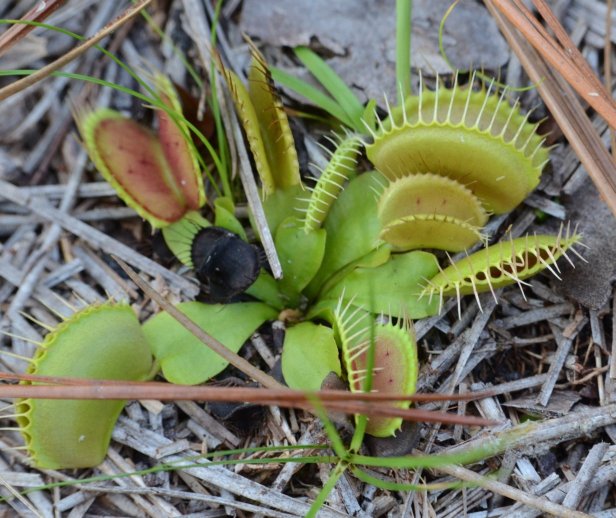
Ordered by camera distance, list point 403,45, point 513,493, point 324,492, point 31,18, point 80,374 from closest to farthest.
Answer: point 324,492
point 513,493
point 80,374
point 31,18
point 403,45

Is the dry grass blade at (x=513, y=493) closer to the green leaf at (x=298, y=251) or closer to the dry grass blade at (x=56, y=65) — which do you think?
the green leaf at (x=298, y=251)

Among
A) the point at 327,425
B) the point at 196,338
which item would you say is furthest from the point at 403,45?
the point at 327,425

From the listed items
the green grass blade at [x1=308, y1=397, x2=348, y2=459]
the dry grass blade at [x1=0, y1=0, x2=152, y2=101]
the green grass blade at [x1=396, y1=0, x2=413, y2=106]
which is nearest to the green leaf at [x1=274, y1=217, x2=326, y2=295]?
the green grass blade at [x1=396, y1=0, x2=413, y2=106]

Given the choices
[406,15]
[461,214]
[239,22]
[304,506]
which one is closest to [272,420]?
[304,506]

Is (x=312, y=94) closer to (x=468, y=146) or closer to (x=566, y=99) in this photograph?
(x=468, y=146)

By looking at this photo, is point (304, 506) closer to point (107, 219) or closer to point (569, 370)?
point (569, 370)

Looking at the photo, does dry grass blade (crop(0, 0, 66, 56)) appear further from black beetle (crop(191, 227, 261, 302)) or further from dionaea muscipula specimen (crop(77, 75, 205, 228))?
black beetle (crop(191, 227, 261, 302))
